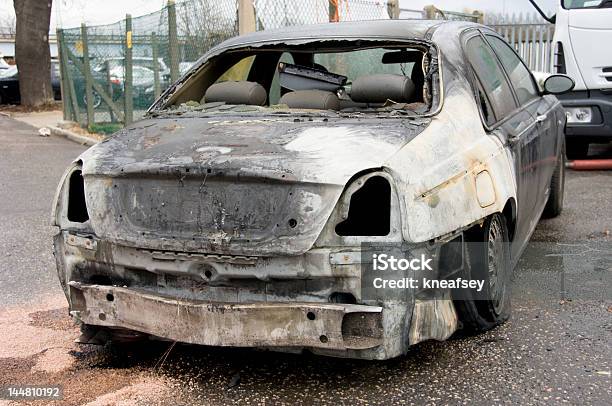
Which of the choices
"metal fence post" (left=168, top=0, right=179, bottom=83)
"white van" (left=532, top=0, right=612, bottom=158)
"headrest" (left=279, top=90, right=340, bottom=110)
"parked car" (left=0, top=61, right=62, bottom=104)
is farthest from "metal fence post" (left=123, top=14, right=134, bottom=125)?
"parked car" (left=0, top=61, right=62, bottom=104)

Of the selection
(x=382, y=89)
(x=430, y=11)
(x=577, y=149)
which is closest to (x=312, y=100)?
(x=382, y=89)

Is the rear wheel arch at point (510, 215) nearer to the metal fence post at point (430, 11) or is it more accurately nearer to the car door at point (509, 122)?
the car door at point (509, 122)

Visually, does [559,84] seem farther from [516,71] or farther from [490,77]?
[490,77]

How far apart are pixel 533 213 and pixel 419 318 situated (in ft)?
7.39

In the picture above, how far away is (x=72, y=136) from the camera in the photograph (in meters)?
14.2

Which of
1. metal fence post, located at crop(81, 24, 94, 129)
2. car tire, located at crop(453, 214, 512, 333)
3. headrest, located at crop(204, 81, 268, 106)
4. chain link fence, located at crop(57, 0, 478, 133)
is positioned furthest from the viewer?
metal fence post, located at crop(81, 24, 94, 129)

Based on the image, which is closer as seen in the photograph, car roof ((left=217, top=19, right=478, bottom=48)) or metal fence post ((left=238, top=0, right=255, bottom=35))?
car roof ((left=217, top=19, right=478, bottom=48))

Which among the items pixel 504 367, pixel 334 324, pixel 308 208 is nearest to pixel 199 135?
pixel 308 208

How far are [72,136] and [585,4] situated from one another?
31.8ft

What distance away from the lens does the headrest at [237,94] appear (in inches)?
173

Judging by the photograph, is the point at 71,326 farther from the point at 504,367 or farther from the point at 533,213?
the point at 533,213

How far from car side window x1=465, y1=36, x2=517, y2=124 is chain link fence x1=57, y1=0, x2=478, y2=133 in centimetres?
557

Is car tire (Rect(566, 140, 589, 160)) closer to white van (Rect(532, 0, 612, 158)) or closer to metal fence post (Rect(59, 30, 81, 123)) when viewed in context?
white van (Rect(532, 0, 612, 158))

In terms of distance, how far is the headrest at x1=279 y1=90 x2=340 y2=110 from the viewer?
13.8ft
